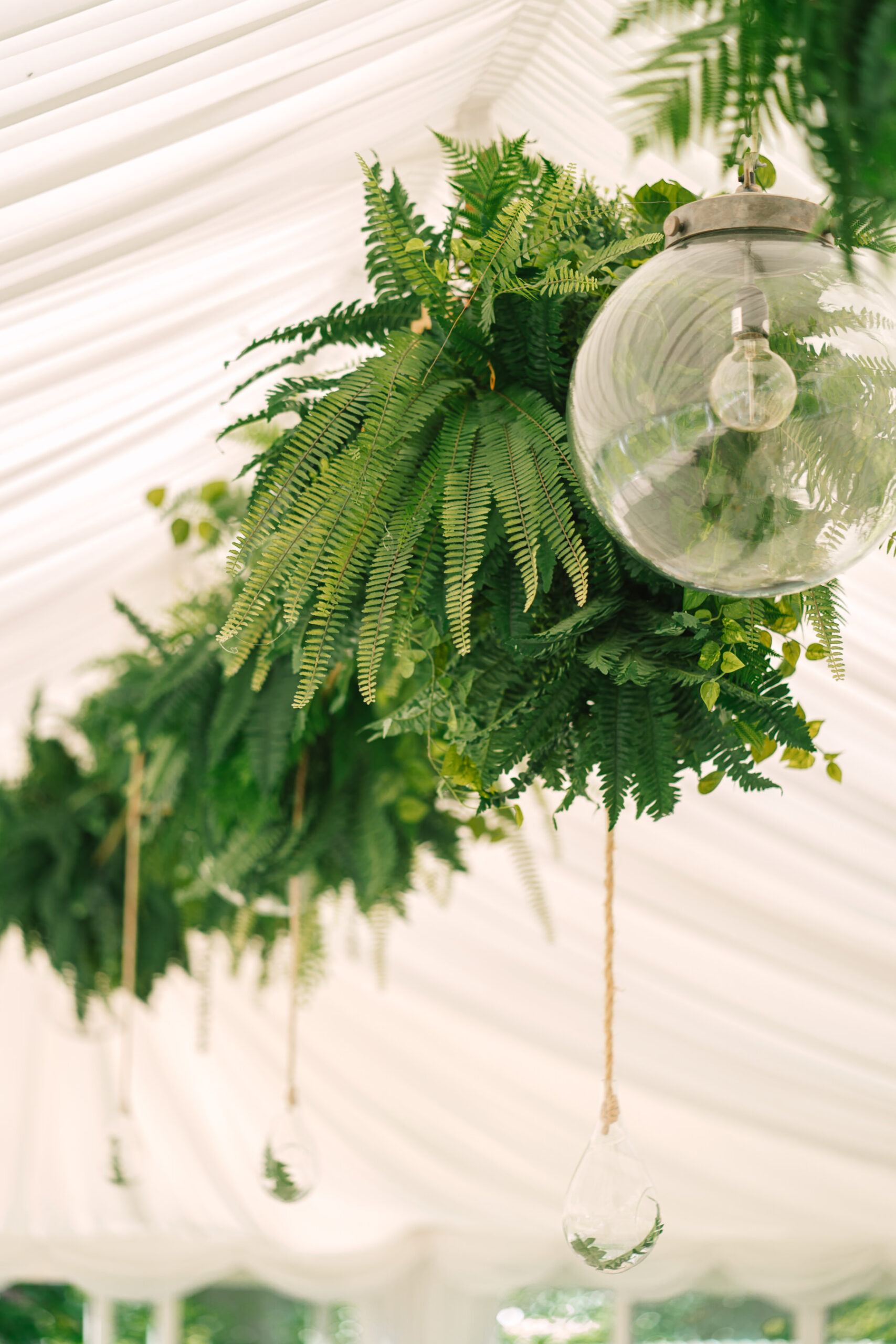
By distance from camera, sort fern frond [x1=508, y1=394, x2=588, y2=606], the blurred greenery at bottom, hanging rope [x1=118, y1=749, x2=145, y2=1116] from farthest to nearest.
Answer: the blurred greenery at bottom, hanging rope [x1=118, y1=749, x2=145, y2=1116], fern frond [x1=508, y1=394, x2=588, y2=606]

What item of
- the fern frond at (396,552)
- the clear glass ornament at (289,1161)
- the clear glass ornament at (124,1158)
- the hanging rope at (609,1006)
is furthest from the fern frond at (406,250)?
the clear glass ornament at (124,1158)

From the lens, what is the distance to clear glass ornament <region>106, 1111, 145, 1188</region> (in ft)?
8.21

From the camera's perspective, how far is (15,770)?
13.8 feet

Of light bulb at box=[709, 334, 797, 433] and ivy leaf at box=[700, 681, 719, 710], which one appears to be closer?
light bulb at box=[709, 334, 797, 433]

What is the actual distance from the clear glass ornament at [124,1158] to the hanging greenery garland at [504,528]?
69.5 inches

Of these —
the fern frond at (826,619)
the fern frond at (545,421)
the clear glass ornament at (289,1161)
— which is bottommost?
the clear glass ornament at (289,1161)

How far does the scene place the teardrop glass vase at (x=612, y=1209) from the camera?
3.81 ft

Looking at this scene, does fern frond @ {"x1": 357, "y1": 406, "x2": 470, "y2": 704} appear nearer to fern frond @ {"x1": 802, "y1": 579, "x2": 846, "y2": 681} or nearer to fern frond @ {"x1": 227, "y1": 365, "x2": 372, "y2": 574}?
fern frond @ {"x1": 227, "y1": 365, "x2": 372, "y2": 574}

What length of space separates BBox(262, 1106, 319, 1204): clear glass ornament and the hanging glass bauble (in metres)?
0.77

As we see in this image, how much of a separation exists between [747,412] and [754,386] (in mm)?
16

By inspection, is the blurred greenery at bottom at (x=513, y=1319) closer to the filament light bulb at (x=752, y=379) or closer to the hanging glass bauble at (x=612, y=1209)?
the hanging glass bauble at (x=612, y=1209)

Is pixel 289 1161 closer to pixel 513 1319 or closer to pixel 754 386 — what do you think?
pixel 754 386

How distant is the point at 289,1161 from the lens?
1.86 meters

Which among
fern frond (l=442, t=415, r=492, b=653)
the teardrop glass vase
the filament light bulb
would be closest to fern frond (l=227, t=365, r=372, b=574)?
fern frond (l=442, t=415, r=492, b=653)
